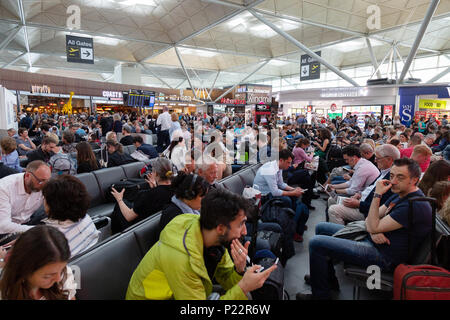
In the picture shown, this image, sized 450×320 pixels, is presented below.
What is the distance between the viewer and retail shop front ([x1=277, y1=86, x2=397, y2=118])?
19328mm

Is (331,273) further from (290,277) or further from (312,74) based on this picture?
(312,74)

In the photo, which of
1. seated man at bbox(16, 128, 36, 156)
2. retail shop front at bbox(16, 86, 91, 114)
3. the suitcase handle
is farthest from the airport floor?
retail shop front at bbox(16, 86, 91, 114)

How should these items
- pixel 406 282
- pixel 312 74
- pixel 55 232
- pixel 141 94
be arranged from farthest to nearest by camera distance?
pixel 312 74 < pixel 141 94 < pixel 406 282 < pixel 55 232

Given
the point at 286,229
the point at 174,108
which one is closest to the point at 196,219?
the point at 286,229

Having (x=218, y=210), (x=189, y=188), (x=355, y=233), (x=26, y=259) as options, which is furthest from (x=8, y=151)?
(x=355, y=233)

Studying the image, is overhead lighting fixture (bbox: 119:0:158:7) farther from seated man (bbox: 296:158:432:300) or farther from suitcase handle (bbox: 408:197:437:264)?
suitcase handle (bbox: 408:197:437:264)

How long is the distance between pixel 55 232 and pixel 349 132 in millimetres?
10173

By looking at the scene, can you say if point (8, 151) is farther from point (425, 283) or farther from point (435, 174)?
point (435, 174)

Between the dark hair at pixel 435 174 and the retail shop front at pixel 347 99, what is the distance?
700 inches

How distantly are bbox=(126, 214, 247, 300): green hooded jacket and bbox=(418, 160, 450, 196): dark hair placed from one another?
2699 millimetres
